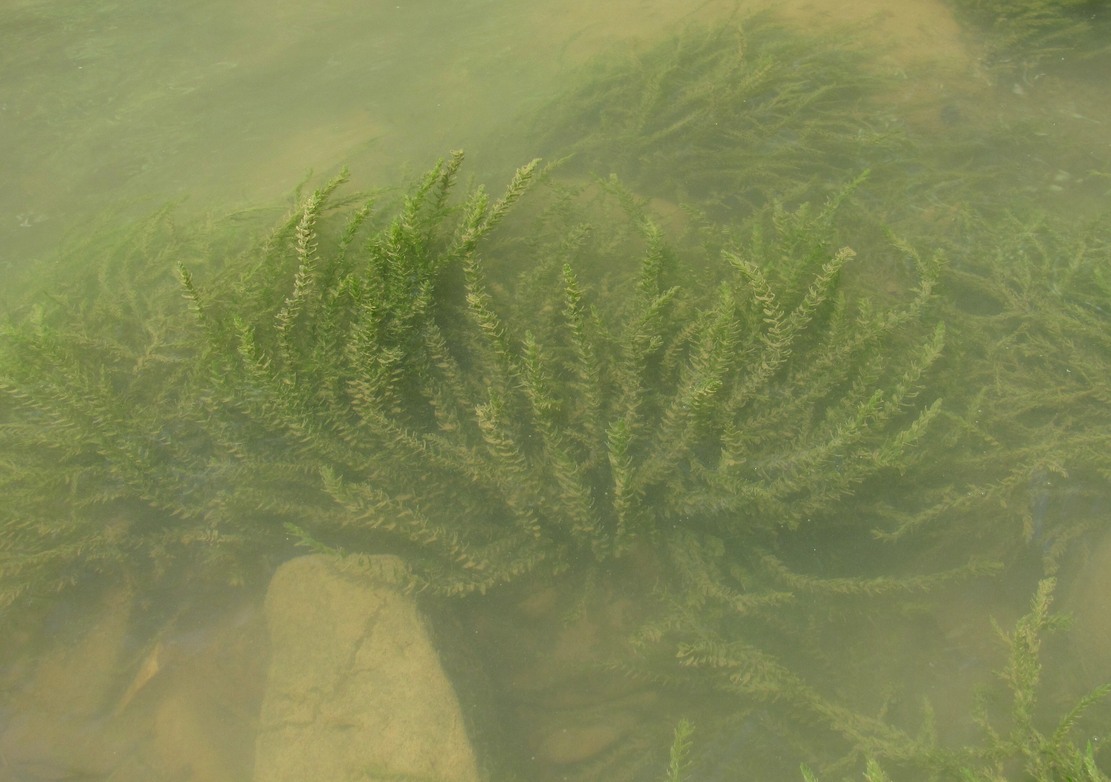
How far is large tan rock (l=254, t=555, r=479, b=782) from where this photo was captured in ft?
7.54

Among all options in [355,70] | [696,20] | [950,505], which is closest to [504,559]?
[950,505]

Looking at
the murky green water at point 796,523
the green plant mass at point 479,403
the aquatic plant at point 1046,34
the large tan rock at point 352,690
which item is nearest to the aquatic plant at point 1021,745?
the murky green water at point 796,523

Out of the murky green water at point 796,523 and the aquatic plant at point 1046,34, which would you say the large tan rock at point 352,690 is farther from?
the aquatic plant at point 1046,34

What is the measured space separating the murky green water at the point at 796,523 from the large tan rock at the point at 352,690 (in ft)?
0.39

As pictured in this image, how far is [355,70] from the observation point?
233 inches

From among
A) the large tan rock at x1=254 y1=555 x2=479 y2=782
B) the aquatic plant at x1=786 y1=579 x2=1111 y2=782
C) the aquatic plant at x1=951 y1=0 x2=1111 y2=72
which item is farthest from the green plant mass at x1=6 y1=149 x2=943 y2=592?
the aquatic plant at x1=951 y1=0 x2=1111 y2=72

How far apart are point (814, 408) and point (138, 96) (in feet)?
21.1

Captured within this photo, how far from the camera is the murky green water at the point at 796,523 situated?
2.47 metres

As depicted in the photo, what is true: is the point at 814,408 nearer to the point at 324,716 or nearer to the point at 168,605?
the point at 324,716

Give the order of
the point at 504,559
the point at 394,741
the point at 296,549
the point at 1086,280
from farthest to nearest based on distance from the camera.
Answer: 1. the point at 1086,280
2. the point at 296,549
3. the point at 504,559
4. the point at 394,741

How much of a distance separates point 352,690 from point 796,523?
171 centimetres

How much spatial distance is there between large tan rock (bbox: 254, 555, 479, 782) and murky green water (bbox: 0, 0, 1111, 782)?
12 cm

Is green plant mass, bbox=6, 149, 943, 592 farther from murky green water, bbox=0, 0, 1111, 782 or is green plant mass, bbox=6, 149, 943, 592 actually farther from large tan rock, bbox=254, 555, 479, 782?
large tan rock, bbox=254, 555, 479, 782

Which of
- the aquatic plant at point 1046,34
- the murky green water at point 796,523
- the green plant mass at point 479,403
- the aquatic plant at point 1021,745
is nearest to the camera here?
the aquatic plant at point 1021,745
